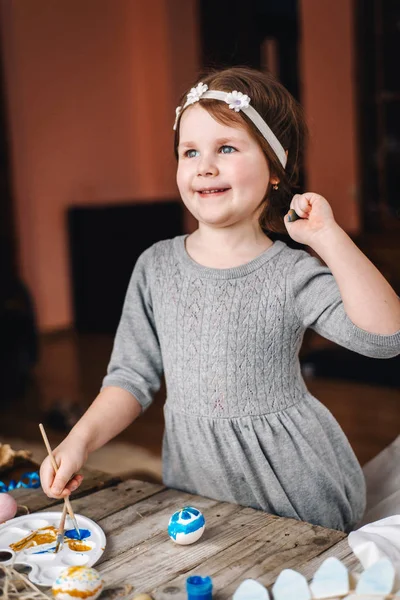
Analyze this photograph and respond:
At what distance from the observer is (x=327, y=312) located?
1.11 m

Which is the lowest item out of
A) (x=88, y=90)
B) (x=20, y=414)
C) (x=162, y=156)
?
(x=20, y=414)

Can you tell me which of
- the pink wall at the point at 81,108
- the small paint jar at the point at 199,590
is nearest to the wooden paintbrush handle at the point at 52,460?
the small paint jar at the point at 199,590

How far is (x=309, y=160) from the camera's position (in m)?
5.58

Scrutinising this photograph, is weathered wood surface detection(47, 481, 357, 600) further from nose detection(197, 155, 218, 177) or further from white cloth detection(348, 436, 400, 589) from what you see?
nose detection(197, 155, 218, 177)

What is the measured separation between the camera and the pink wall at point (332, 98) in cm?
521

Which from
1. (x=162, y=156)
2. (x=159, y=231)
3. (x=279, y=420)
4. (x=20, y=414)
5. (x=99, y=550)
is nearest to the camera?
(x=99, y=550)

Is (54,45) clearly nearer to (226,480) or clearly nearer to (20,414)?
(20,414)

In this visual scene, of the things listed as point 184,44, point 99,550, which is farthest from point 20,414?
point 184,44

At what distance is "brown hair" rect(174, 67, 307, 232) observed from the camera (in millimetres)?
1203

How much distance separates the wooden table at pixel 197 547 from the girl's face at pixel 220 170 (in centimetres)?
46

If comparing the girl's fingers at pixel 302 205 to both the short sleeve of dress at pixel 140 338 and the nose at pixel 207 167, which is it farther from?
the short sleeve of dress at pixel 140 338

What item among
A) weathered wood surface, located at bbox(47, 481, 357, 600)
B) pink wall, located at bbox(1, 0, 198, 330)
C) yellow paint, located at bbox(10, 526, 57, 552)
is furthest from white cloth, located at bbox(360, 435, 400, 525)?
pink wall, located at bbox(1, 0, 198, 330)

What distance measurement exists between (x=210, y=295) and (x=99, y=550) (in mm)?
483

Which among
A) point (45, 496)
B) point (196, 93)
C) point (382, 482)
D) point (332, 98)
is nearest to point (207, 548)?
point (45, 496)
